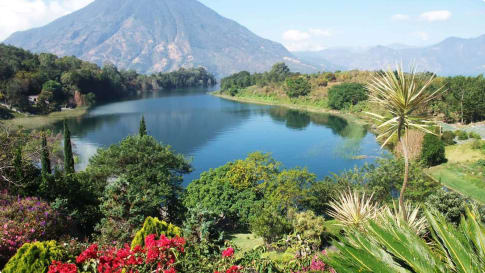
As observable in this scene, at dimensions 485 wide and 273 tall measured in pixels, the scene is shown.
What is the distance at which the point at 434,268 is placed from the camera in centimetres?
276

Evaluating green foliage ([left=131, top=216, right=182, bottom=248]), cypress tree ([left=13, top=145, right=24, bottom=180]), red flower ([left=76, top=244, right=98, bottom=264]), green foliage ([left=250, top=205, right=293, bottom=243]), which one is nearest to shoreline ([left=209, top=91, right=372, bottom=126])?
green foliage ([left=250, top=205, right=293, bottom=243])

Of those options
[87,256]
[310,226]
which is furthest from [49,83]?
[87,256]

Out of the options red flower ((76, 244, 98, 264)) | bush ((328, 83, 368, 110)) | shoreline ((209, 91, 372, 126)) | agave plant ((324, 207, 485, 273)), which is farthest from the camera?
bush ((328, 83, 368, 110))

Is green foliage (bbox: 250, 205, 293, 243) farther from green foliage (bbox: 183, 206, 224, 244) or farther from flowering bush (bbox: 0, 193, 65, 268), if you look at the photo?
flowering bush (bbox: 0, 193, 65, 268)

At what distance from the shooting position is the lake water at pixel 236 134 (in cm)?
2800

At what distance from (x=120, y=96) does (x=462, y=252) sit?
85.7 metres

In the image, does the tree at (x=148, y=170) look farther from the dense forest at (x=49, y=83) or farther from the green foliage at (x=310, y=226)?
the dense forest at (x=49, y=83)

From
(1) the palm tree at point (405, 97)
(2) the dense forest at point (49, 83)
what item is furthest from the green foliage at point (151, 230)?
(2) the dense forest at point (49, 83)

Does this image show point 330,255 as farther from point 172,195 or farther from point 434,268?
point 172,195

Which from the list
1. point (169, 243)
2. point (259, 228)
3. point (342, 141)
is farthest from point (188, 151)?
point (169, 243)

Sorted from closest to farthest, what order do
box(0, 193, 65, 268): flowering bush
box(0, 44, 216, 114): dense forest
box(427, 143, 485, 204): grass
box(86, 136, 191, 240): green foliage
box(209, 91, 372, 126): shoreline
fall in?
box(0, 193, 65, 268): flowering bush
box(86, 136, 191, 240): green foliage
box(427, 143, 485, 204): grass
box(209, 91, 372, 126): shoreline
box(0, 44, 216, 114): dense forest

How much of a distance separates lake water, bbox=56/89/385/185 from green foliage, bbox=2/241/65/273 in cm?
1565

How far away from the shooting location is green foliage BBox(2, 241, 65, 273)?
584 centimetres

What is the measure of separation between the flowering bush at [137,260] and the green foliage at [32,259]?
4.54ft
